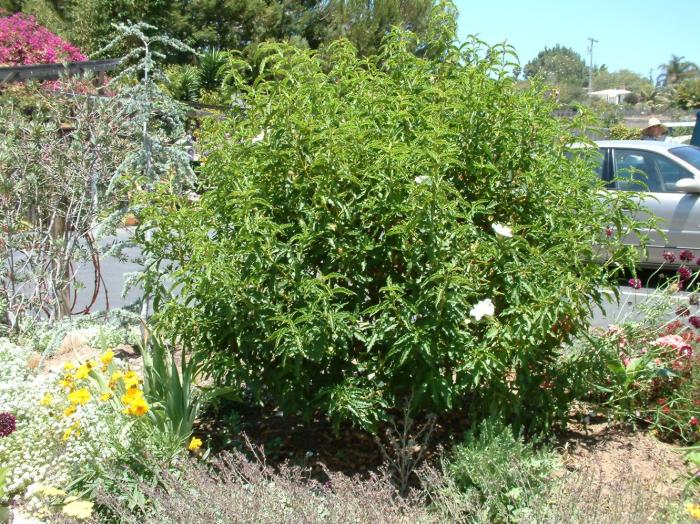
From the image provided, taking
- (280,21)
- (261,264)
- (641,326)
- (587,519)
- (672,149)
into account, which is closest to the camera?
(587,519)

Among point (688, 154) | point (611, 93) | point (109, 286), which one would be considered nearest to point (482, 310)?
point (688, 154)

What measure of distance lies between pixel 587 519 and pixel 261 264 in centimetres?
167

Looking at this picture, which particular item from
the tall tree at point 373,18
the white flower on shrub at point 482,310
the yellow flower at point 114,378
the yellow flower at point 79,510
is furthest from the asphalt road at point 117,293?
the tall tree at point 373,18

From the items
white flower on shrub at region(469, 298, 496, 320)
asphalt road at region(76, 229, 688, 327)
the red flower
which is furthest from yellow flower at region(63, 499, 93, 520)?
asphalt road at region(76, 229, 688, 327)

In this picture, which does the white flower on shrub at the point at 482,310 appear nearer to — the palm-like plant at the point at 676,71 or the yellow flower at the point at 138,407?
the yellow flower at the point at 138,407

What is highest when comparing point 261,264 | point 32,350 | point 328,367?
point 261,264

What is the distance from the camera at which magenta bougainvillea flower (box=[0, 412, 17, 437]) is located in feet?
11.9

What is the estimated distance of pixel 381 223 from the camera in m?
3.48

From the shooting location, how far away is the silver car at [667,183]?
8.83 meters

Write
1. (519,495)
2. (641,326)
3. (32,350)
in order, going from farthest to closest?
(32,350), (641,326), (519,495)

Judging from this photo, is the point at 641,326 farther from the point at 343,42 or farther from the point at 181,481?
the point at 181,481

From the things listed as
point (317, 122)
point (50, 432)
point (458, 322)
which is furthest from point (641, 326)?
point (50, 432)

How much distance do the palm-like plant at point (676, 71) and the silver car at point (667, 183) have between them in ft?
290

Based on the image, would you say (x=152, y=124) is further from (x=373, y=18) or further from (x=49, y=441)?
(x=373, y=18)
